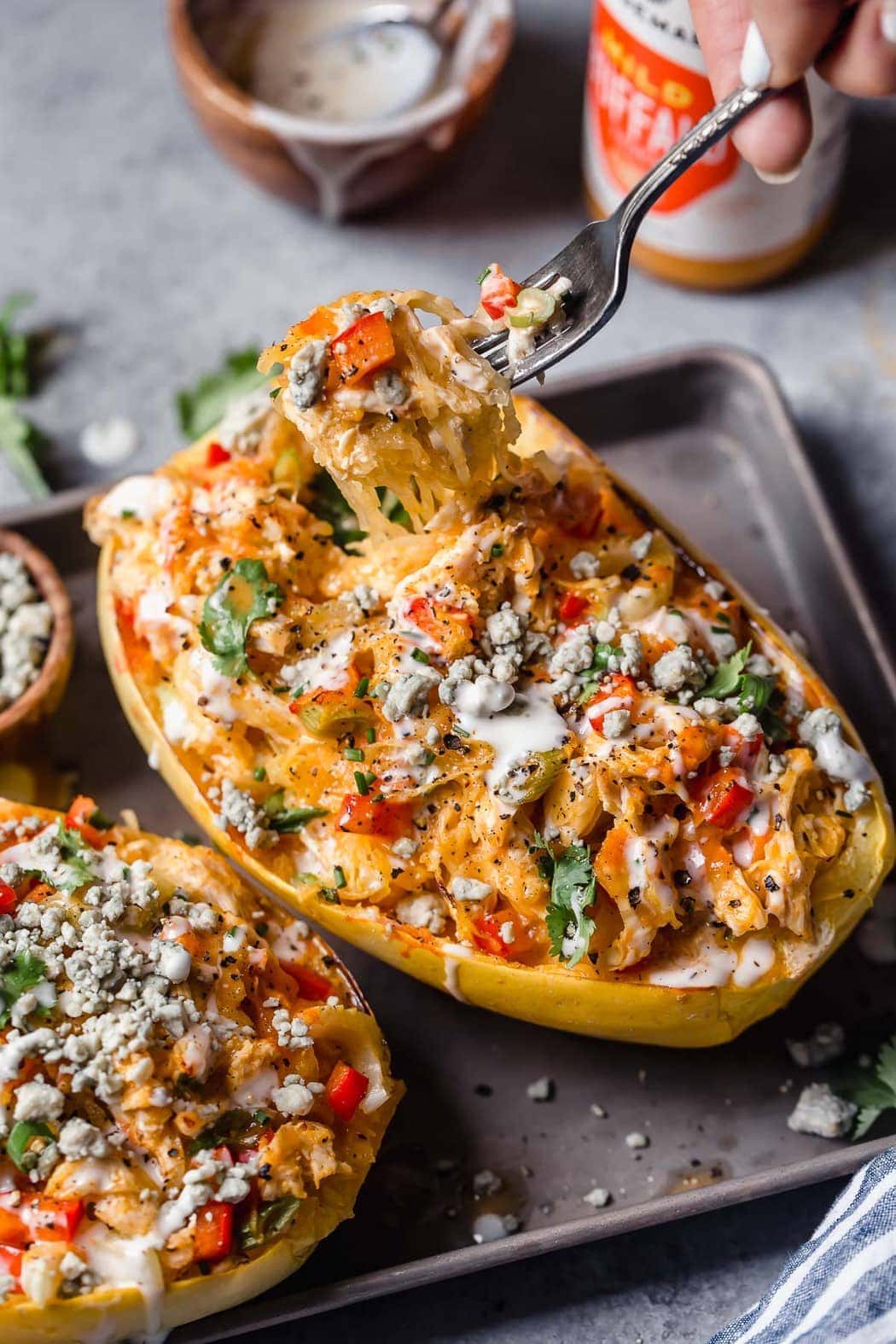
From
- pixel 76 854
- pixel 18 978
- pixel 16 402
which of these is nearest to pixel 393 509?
pixel 76 854

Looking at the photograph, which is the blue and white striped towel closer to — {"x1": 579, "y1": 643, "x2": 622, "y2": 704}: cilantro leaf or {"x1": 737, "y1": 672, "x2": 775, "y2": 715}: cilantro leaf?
{"x1": 737, "y1": 672, "x2": 775, "y2": 715}: cilantro leaf

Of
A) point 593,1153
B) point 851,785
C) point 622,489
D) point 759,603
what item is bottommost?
point 593,1153

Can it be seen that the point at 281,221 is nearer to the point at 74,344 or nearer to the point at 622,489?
the point at 74,344

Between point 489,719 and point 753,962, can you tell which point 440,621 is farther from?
point 753,962

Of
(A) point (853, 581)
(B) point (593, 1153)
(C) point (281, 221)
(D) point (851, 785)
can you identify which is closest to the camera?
(D) point (851, 785)

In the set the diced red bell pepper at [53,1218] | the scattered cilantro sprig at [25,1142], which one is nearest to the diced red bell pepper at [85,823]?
the scattered cilantro sprig at [25,1142]

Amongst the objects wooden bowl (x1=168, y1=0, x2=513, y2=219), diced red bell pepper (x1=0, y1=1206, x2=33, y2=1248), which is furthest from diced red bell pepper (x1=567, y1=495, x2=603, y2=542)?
diced red bell pepper (x1=0, y1=1206, x2=33, y2=1248)

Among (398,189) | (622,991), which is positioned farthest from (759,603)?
(398,189)
